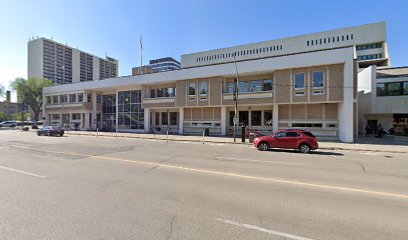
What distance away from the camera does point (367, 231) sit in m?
3.60

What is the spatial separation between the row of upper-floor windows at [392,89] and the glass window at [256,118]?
17198 mm

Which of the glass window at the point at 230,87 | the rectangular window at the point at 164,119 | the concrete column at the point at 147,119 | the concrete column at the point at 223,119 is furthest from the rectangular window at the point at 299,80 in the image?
the concrete column at the point at 147,119

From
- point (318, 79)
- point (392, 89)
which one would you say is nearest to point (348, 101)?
point (318, 79)

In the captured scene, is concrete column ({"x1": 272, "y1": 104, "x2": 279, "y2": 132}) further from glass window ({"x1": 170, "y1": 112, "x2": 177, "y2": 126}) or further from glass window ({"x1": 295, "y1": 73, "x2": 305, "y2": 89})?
glass window ({"x1": 170, "y1": 112, "x2": 177, "y2": 126})

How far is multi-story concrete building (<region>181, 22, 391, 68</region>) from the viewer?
216 ft

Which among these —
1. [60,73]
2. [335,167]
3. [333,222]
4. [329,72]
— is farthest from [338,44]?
[60,73]

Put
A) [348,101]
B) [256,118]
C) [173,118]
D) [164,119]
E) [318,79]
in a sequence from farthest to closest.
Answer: [164,119]
[173,118]
[256,118]
[318,79]
[348,101]

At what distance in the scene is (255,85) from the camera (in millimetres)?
26516

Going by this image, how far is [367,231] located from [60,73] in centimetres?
11434

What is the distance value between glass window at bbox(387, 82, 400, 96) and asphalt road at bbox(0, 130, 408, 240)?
87.0 ft

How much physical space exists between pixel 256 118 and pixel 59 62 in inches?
3852

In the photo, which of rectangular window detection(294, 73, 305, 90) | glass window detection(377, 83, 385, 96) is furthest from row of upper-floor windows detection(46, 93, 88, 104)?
glass window detection(377, 83, 385, 96)

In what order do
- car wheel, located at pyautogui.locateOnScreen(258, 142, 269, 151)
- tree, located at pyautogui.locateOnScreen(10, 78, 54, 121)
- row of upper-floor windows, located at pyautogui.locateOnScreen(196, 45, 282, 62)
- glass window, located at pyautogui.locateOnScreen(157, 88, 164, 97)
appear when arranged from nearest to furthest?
car wheel, located at pyautogui.locateOnScreen(258, 142, 269, 151), glass window, located at pyautogui.locateOnScreen(157, 88, 164, 97), tree, located at pyautogui.locateOnScreen(10, 78, 54, 121), row of upper-floor windows, located at pyautogui.locateOnScreen(196, 45, 282, 62)

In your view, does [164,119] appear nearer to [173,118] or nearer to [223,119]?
[173,118]
